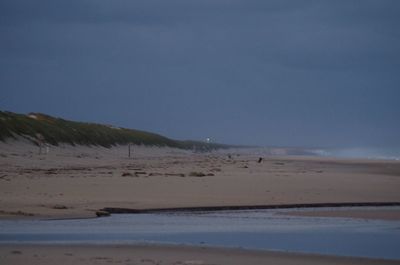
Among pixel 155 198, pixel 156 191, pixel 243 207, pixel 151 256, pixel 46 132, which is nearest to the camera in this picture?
pixel 151 256

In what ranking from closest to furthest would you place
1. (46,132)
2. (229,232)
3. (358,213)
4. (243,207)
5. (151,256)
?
(151,256) → (229,232) → (358,213) → (243,207) → (46,132)

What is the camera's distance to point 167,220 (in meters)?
14.8

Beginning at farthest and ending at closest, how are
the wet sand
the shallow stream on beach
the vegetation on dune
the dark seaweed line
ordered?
the vegetation on dune < the dark seaweed line < the wet sand < the shallow stream on beach

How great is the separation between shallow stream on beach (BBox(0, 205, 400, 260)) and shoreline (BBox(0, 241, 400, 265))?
1.42ft

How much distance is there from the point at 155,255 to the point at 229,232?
3103mm

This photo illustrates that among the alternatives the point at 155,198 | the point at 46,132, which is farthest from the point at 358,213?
the point at 46,132

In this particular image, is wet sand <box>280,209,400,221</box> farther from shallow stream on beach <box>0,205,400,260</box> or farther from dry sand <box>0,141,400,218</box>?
shallow stream on beach <box>0,205,400,260</box>

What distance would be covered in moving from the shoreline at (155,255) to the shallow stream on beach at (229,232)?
17.0 inches

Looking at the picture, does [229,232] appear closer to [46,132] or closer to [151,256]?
[151,256]

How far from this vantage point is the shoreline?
31.2 feet

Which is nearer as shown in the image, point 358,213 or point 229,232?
point 229,232

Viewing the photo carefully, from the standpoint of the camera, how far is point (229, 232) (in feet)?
42.3

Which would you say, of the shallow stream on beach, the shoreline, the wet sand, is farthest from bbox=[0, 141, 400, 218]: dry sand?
the shoreline

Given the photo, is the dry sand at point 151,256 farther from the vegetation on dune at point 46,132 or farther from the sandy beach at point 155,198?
the vegetation on dune at point 46,132
